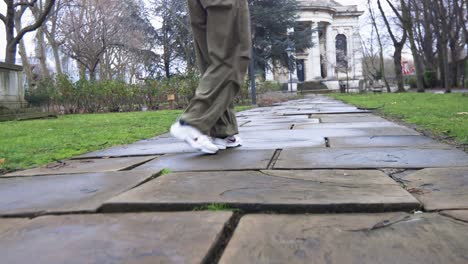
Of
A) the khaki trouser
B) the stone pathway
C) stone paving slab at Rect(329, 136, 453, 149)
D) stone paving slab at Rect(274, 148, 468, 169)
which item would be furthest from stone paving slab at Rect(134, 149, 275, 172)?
stone paving slab at Rect(329, 136, 453, 149)

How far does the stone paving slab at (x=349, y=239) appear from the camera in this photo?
3.87 feet

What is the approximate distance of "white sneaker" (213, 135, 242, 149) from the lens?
3.62m

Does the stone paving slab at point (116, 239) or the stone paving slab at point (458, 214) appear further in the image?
the stone paving slab at point (458, 214)

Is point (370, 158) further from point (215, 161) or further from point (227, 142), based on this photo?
point (227, 142)

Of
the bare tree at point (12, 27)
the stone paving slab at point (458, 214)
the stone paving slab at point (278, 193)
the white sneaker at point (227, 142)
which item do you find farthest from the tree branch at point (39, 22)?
the stone paving slab at point (458, 214)

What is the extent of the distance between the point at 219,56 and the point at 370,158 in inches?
50.0

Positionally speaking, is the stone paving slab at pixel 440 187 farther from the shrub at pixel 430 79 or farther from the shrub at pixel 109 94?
the shrub at pixel 430 79

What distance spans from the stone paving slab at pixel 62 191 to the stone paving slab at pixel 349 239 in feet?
2.51

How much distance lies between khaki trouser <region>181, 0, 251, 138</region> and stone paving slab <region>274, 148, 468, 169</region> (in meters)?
0.61

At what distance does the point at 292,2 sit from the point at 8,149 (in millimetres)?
24303

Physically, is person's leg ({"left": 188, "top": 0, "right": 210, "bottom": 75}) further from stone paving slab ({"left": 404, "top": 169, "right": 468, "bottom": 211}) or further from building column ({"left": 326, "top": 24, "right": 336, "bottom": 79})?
building column ({"left": 326, "top": 24, "right": 336, "bottom": 79})

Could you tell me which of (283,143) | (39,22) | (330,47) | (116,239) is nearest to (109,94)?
(39,22)

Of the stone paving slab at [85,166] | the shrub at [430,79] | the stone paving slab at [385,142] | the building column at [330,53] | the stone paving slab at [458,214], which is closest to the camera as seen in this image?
the stone paving slab at [458,214]

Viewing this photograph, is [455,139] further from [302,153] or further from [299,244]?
[299,244]
